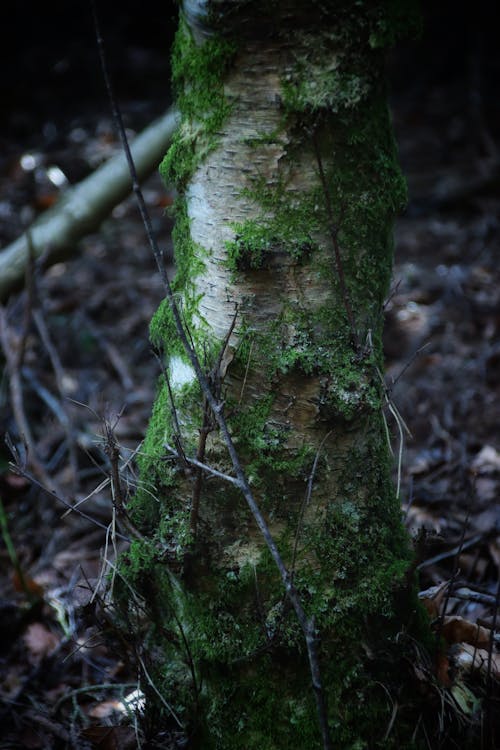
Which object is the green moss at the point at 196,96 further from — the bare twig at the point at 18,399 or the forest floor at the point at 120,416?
the bare twig at the point at 18,399

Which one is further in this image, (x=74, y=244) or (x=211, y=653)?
(x=74, y=244)

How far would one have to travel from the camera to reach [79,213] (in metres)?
3.80

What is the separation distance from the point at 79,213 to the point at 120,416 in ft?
8.83

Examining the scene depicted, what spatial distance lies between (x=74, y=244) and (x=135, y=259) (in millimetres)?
2063

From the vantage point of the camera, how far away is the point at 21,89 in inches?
306

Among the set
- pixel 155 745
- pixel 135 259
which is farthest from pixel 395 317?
pixel 155 745

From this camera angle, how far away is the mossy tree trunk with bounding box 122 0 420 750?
4.88 feet

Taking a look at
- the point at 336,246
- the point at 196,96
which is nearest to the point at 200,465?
the point at 336,246

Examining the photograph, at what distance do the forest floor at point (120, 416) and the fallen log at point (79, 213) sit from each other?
19cm

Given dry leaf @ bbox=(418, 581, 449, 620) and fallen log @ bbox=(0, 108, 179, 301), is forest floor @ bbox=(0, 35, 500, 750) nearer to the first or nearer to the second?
dry leaf @ bbox=(418, 581, 449, 620)

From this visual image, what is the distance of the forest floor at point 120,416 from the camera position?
1885 millimetres

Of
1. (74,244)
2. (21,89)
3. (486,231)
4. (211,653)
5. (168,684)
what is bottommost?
(486,231)

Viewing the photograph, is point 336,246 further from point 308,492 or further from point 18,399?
point 18,399

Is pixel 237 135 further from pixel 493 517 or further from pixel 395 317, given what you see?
pixel 395 317
